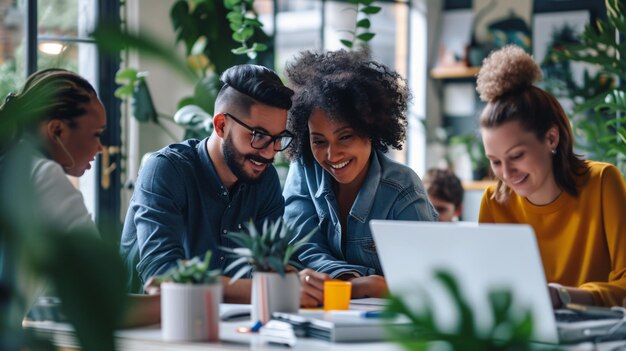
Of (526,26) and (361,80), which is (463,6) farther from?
(361,80)

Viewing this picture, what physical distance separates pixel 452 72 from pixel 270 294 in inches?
213

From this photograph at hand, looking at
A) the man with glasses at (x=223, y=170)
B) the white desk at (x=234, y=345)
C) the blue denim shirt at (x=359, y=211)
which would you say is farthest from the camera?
the blue denim shirt at (x=359, y=211)

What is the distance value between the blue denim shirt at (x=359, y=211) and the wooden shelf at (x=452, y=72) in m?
4.34

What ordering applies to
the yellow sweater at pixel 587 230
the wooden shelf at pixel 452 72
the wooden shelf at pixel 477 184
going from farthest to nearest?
the wooden shelf at pixel 452 72 < the wooden shelf at pixel 477 184 < the yellow sweater at pixel 587 230

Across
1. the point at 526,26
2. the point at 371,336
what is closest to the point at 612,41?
the point at 371,336

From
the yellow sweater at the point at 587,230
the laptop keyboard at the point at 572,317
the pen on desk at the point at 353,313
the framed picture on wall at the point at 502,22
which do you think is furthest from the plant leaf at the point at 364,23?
the framed picture on wall at the point at 502,22

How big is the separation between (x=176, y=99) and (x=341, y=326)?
3.62m

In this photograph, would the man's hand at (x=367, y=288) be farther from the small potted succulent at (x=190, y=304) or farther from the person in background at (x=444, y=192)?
the person in background at (x=444, y=192)

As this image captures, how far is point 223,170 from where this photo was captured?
8.11ft

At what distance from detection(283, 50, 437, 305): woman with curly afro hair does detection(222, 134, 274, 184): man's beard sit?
201 millimetres

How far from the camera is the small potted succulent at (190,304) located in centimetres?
148

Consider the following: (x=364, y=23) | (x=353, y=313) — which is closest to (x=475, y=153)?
(x=364, y=23)

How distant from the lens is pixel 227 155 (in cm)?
243

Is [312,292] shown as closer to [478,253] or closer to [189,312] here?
[189,312]
